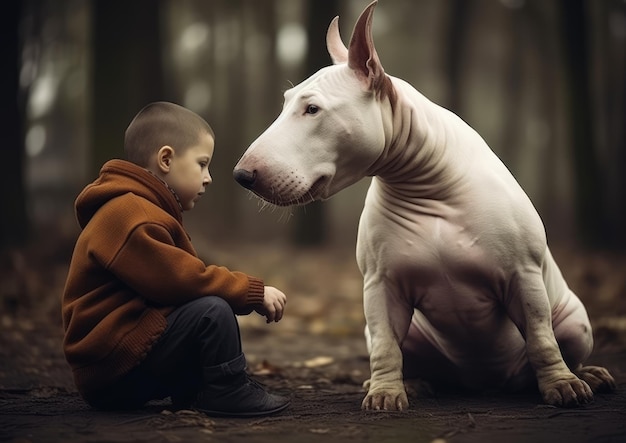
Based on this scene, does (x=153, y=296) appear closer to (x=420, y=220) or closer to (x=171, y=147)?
(x=171, y=147)

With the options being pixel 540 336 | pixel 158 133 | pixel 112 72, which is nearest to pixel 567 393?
pixel 540 336

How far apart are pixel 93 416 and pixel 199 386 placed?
44 centimetres

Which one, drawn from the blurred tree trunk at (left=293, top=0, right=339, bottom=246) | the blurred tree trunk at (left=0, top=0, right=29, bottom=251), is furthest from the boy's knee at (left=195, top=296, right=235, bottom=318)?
the blurred tree trunk at (left=293, top=0, right=339, bottom=246)

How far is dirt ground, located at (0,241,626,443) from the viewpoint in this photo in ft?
→ 10.3

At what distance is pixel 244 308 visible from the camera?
138 inches

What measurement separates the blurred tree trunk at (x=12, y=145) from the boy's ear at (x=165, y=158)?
332 inches

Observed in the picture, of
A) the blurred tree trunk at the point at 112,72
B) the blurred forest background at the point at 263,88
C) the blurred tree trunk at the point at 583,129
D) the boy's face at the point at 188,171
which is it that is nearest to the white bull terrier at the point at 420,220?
the boy's face at the point at 188,171

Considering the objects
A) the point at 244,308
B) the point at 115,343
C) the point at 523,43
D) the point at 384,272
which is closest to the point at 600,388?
the point at 384,272

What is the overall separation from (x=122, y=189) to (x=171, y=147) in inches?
11.2

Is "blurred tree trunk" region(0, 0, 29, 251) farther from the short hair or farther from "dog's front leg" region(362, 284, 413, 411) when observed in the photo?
"dog's front leg" region(362, 284, 413, 411)

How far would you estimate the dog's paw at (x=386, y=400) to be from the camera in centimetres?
372

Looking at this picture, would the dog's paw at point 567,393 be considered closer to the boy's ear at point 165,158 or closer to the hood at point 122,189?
the hood at point 122,189

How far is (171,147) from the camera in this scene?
3.59 metres

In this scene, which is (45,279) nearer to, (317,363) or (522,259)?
(317,363)
